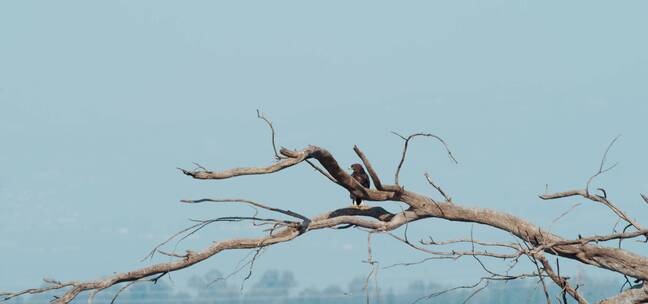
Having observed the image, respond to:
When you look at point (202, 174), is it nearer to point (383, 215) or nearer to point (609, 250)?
point (383, 215)

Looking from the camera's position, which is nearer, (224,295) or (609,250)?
(609,250)

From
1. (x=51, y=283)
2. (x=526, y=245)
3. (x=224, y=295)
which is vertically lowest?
(x=51, y=283)

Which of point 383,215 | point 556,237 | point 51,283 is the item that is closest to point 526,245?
point 556,237

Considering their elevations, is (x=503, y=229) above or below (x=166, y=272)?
above

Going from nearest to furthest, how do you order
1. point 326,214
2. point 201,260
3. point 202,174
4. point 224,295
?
point 202,174 < point 201,260 < point 326,214 < point 224,295

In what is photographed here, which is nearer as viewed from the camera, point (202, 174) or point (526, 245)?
point (202, 174)

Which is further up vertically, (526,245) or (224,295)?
(224,295)

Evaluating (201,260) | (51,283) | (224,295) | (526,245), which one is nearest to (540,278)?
(526,245)

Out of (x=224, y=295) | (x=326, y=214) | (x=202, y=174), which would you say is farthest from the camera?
(x=224, y=295)

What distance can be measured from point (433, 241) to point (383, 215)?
43cm

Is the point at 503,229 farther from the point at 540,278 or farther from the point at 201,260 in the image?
the point at 201,260

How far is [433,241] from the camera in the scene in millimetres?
7051

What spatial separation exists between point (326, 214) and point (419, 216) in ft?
1.71

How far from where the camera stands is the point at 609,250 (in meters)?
7.35
